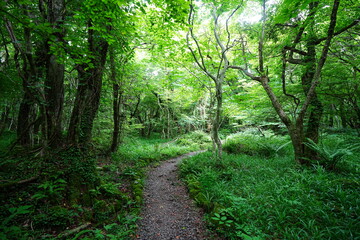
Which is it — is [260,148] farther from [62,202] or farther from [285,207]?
[62,202]

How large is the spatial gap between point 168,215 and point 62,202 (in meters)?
2.43

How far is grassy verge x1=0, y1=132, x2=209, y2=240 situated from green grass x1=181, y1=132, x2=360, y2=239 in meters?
2.04

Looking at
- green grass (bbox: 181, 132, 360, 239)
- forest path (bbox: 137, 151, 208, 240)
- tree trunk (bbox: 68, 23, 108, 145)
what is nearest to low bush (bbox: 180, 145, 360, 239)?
green grass (bbox: 181, 132, 360, 239)

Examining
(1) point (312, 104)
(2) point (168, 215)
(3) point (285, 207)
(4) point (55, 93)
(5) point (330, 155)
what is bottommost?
(2) point (168, 215)

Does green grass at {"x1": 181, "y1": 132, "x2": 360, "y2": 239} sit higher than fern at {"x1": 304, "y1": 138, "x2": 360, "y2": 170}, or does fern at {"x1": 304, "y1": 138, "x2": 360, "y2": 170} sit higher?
fern at {"x1": 304, "y1": 138, "x2": 360, "y2": 170}

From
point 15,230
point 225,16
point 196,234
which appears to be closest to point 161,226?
point 196,234

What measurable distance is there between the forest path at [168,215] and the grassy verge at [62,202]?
1.06ft

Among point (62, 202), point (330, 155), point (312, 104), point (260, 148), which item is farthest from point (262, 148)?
point (62, 202)

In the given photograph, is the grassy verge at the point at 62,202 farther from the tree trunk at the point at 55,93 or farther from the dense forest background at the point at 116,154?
the tree trunk at the point at 55,93

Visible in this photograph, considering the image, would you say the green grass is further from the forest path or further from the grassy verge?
the grassy verge

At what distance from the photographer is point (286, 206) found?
3.15 metres

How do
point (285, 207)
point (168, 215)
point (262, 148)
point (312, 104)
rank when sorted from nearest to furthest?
1. point (285, 207)
2. point (168, 215)
3. point (312, 104)
4. point (262, 148)

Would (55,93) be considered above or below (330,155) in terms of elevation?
above

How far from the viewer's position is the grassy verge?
8.21 ft
